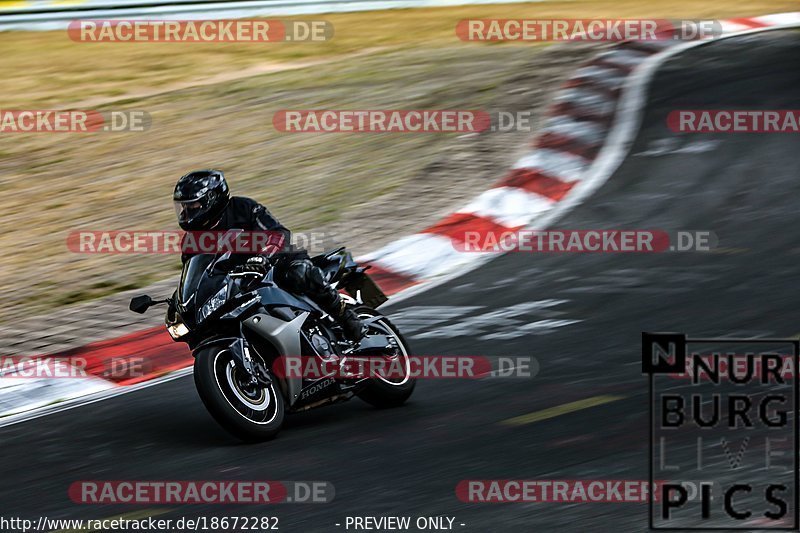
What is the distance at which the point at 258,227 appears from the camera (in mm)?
6516

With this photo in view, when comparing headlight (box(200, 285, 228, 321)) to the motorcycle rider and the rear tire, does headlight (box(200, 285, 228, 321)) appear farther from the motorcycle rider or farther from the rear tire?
the rear tire

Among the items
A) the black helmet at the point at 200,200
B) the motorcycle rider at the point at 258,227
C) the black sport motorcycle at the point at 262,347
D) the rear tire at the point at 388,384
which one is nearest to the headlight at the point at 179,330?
the black sport motorcycle at the point at 262,347

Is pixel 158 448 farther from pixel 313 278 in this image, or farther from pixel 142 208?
pixel 142 208

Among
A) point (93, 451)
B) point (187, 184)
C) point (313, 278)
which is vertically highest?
point (187, 184)

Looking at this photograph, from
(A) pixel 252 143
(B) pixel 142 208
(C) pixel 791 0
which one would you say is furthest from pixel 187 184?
(C) pixel 791 0

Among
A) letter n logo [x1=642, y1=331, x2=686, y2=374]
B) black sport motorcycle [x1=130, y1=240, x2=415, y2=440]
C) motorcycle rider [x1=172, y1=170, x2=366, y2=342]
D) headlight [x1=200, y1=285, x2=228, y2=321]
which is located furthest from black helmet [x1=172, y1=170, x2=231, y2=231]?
letter n logo [x1=642, y1=331, x2=686, y2=374]

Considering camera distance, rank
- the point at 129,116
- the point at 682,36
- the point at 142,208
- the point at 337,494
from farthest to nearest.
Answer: the point at 682,36 < the point at 129,116 < the point at 142,208 < the point at 337,494

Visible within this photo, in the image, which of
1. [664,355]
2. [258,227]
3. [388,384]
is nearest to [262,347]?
[258,227]

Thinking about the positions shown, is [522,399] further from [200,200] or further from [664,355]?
[200,200]

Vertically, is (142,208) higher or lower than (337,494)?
higher

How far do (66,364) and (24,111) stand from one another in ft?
22.6

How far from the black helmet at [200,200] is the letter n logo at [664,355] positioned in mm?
2346

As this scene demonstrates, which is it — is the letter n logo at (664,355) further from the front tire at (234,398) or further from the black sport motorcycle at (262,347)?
the front tire at (234,398)

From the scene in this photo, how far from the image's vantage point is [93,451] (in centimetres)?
650
